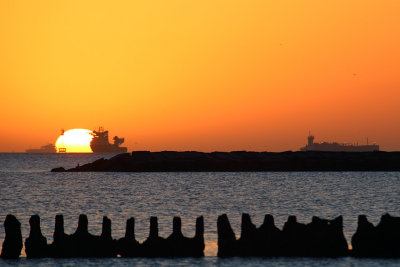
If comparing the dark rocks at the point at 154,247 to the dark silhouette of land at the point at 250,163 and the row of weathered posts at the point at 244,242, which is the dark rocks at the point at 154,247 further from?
the dark silhouette of land at the point at 250,163

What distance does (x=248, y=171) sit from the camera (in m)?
125

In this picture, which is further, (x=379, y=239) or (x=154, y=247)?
(x=154, y=247)

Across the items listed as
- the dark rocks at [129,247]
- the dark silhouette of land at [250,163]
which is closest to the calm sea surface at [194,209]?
the dark rocks at [129,247]

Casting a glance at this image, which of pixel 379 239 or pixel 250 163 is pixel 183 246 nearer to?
pixel 379 239

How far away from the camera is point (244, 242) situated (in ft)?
80.7

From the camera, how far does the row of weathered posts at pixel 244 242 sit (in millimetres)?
24266

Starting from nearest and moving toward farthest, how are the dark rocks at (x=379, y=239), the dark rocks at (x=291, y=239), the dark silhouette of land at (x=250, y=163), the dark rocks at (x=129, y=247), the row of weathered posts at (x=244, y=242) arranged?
the dark rocks at (x=379, y=239) → the row of weathered posts at (x=244, y=242) → the dark rocks at (x=291, y=239) → the dark rocks at (x=129, y=247) → the dark silhouette of land at (x=250, y=163)

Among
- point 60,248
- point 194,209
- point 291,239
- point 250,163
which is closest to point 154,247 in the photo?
point 60,248

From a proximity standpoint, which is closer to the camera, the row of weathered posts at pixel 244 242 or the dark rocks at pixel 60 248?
the row of weathered posts at pixel 244 242

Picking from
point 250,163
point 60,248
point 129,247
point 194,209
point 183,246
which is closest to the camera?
point 183,246

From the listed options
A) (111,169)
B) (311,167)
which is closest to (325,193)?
(311,167)

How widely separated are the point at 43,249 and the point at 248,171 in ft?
330

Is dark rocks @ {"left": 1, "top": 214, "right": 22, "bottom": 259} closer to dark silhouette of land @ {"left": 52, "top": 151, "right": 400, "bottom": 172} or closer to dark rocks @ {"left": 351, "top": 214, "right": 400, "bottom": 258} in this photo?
dark rocks @ {"left": 351, "top": 214, "right": 400, "bottom": 258}

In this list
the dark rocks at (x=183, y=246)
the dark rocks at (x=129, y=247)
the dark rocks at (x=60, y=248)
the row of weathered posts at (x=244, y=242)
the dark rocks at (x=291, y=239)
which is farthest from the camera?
the dark rocks at (x=60, y=248)
